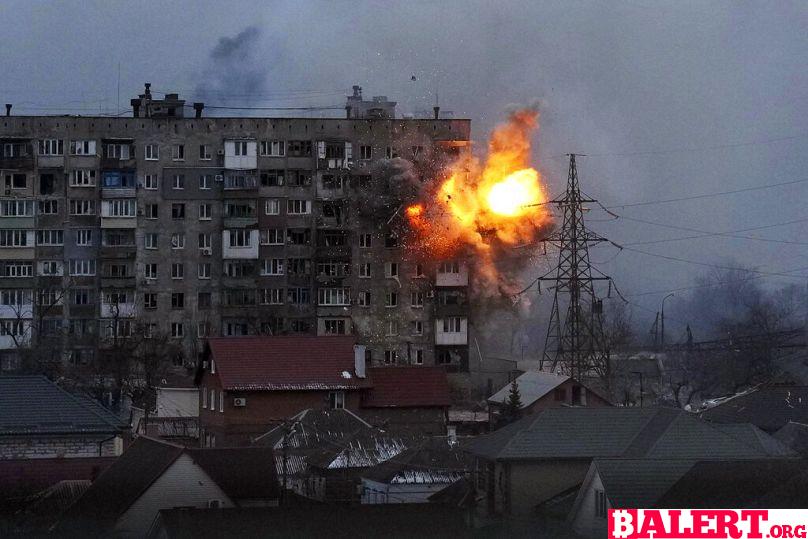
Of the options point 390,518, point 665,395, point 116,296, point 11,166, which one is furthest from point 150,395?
point 390,518

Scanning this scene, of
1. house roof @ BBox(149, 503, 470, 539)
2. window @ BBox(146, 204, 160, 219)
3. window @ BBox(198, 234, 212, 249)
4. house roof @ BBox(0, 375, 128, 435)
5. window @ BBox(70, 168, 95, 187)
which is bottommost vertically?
house roof @ BBox(149, 503, 470, 539)

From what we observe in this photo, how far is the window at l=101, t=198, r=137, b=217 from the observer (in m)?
81.4

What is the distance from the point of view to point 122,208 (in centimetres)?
8156

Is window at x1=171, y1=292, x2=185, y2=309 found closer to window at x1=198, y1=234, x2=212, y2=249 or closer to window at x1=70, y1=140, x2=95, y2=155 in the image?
window at x1=198, y1=234, x2=212, y2=249

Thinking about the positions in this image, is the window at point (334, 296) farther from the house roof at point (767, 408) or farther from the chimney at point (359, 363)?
the house roof at point (767, 408)

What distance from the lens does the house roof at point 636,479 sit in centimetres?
3778

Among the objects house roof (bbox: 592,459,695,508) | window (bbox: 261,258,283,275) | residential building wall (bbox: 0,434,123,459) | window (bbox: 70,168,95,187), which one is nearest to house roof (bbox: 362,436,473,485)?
house roof (bbox: 592,459,695,508)

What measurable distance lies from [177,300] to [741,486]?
164ft

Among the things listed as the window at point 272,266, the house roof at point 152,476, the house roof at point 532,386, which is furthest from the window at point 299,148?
the house roof at point 152,476

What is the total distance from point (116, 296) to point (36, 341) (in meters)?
4.83

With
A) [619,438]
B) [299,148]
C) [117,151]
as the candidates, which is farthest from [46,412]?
[299,148]

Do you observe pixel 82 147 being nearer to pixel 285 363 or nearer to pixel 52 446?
pixel 285 363

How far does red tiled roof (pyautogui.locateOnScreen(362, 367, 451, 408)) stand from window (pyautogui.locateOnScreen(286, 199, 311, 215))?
66.2ft

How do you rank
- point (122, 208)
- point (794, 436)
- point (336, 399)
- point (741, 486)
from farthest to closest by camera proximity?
point (122, 208) < point (336, 399) < point (794, 436) < point (741, 486)
